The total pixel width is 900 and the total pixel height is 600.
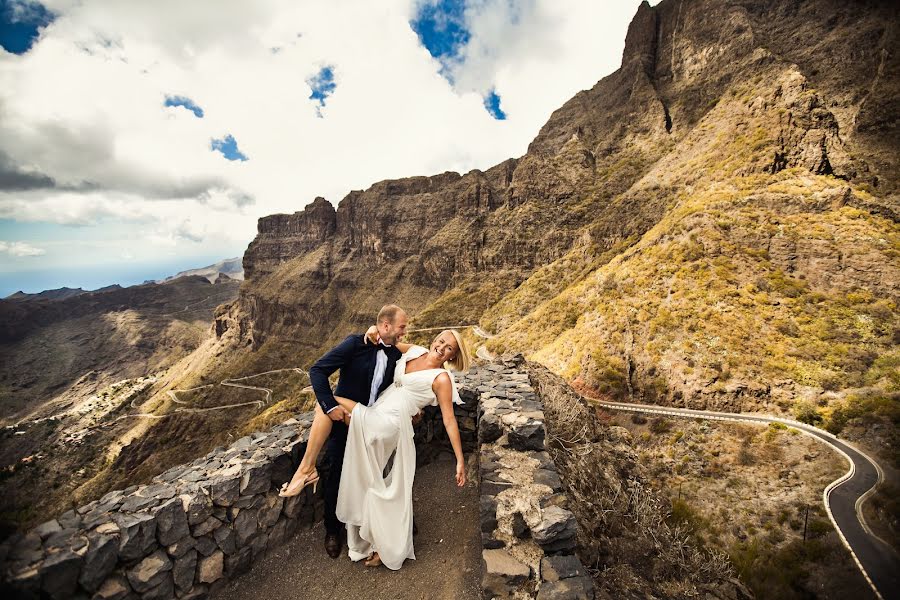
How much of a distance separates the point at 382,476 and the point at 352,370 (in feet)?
4.45

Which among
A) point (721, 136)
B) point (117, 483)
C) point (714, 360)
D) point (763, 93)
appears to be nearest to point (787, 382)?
point (714, 360)

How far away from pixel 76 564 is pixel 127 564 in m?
0.57

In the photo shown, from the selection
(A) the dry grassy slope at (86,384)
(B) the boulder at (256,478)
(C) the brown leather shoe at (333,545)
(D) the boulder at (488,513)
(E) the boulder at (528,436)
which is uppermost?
(B) the boulder at (256,478)

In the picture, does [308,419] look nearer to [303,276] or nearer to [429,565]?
[429,565]

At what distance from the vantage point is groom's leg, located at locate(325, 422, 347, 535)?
4.53 meters

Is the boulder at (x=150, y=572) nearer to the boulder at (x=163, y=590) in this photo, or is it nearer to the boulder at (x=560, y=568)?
the boulder at (x=163, y=590)

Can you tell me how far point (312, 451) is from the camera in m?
4.48

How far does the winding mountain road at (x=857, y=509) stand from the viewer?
1312 cm

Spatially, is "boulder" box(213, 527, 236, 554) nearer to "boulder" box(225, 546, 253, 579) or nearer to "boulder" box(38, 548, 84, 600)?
"boulder" box(225, 546, 253, 579)

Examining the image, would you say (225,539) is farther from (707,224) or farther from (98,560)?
(707,224)

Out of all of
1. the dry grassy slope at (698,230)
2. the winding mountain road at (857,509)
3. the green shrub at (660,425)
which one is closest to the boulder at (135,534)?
the winding mountain road at (857,509)

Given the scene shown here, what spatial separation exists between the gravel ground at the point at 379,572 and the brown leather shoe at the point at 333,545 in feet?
0.51

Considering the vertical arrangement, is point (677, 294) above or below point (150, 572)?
below

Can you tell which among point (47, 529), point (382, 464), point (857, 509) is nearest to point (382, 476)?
point (382, 464)
